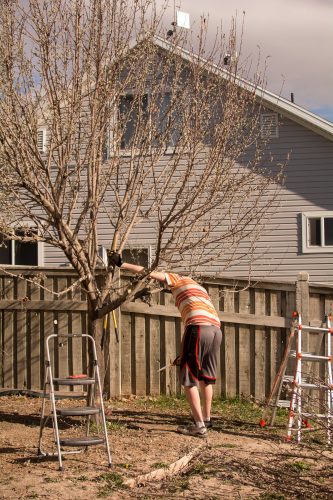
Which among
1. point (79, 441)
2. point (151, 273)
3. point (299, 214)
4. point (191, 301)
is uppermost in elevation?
point (299, 214)

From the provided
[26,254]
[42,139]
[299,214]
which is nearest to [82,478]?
[42,139]

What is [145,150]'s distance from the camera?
8.64m

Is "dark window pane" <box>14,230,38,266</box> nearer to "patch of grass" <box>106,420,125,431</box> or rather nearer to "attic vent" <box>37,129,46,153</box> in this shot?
"attic vent" <box>37,129,46,153</box>

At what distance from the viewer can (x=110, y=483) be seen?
6.39m

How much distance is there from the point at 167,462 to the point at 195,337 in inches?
66.6

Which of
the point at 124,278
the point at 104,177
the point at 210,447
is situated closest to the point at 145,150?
the point at 104,177

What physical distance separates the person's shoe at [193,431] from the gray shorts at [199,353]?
46 centimetres

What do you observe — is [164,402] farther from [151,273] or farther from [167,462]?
[167,462]

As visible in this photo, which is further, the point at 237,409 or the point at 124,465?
the point at 237,409

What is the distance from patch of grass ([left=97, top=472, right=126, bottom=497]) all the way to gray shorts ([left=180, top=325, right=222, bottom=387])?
77.5 inches

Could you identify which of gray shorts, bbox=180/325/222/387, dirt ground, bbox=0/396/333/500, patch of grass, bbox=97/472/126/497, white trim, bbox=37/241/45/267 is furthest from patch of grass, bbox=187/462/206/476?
white trim, bbox=37/241/45/267

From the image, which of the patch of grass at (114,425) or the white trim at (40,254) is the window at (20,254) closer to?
the white trim at (40,254)

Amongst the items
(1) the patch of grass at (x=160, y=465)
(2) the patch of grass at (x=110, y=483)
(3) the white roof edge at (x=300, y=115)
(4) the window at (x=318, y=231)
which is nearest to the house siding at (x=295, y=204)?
(4) the window at (x=318, y=231)

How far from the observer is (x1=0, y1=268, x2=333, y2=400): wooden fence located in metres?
10.0
